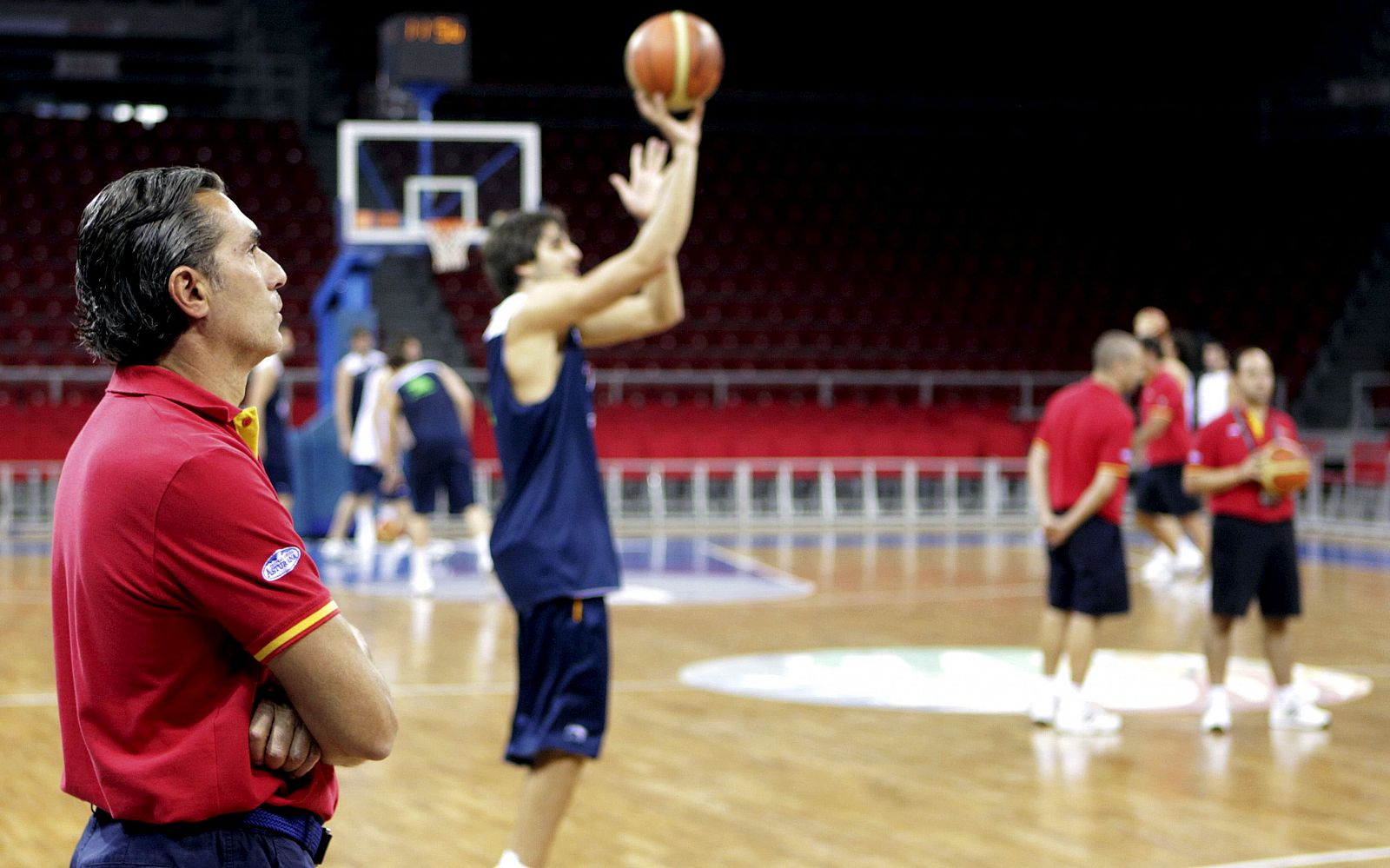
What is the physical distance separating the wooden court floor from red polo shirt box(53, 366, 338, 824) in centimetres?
305

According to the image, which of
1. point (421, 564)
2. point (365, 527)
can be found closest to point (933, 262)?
point (365, 527)

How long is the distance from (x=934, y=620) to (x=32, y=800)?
5916 millimetres

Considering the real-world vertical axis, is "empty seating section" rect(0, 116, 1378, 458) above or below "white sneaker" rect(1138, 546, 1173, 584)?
above

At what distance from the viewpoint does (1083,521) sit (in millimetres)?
6672

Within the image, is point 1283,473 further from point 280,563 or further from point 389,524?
point 389,524

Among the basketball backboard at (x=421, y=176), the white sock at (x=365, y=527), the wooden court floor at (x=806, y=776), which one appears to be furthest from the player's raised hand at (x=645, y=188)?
the basketball backboard at (x=421, y=176)

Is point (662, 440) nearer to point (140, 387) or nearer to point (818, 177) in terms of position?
point (818, 177)

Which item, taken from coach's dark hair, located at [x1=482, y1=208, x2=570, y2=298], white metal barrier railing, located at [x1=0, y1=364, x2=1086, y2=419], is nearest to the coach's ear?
coach's dark hair, located at [x1=482, y1=208, x2=570, y2=298]

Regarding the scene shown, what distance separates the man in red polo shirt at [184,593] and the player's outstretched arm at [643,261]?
6.34 ft

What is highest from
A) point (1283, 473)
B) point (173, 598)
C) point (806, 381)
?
point (173, 598)

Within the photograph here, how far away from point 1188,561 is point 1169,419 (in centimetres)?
254

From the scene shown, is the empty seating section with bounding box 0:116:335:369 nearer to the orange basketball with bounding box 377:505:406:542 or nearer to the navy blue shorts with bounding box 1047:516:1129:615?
the orange basketball with bounding box 377:505:406:542

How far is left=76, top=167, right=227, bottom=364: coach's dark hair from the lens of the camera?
5.97 feet

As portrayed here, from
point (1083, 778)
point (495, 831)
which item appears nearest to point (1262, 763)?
point (1083, 778)
